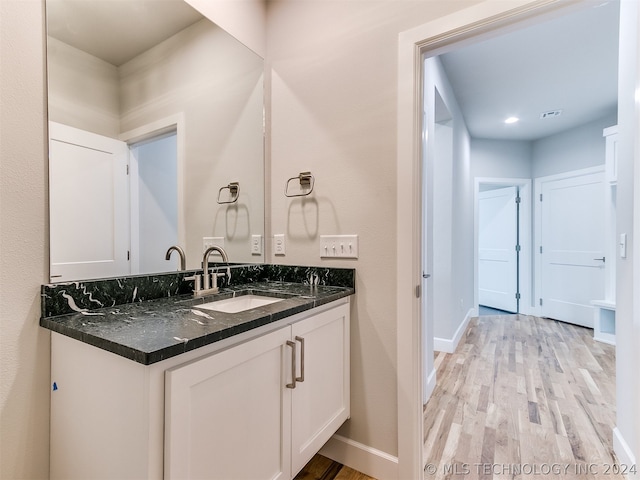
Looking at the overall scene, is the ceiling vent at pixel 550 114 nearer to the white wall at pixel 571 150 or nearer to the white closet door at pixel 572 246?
the white wall at pixel 571 150

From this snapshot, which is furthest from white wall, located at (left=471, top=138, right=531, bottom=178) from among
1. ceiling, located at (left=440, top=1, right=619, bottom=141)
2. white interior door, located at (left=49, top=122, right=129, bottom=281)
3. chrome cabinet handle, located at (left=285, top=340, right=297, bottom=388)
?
white interior door, located at (left=49, top=122, right=129, bottom=281)

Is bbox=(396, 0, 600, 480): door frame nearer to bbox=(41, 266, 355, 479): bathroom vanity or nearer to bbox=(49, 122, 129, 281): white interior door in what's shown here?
bbox=(41, 266, 355, 479): bathroom vanity

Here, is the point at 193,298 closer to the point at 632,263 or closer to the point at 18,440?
the point at 18,440

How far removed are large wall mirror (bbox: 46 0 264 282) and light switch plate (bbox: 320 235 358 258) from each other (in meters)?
0.43

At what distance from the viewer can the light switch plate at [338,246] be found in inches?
63.7

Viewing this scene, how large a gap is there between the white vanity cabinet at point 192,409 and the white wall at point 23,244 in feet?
0.20

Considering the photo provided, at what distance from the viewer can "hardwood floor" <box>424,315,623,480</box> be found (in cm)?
164

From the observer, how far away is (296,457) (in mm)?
1245

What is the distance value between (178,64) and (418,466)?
2.20 metres

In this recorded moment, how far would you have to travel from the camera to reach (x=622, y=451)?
5.27 feet

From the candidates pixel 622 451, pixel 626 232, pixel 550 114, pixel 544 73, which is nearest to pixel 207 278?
pixel 626 232

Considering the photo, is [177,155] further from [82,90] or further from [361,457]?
[361,457]

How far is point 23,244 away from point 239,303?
2.76ft

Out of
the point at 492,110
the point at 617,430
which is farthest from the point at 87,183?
the point at 492,110
